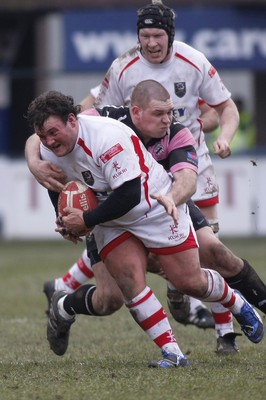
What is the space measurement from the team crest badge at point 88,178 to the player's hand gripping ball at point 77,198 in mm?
31

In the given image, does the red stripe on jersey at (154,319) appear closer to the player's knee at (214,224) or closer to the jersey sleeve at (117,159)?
the jersey sleeve at (117,159)

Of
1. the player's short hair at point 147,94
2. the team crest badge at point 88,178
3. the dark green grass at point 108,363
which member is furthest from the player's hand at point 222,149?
the dark green grass at point 108,363

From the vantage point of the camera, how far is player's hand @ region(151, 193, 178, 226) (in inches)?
284

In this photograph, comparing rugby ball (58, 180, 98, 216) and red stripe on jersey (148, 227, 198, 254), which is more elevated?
rugby ball (58, 180, 98, 216)

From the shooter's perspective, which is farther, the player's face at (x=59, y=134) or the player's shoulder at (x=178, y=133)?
the player's shoulder at (x=178, y=133)

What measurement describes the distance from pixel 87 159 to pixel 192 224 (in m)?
0.96

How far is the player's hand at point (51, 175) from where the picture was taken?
25.0ft

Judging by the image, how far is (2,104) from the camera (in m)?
23.7

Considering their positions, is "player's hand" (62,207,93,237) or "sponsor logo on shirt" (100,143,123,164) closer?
"sponsor logo on shirt" (100,143,123,164)

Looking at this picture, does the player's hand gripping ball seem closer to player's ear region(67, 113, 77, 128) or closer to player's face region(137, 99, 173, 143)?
player's ear region(67, 113, 77, 128)

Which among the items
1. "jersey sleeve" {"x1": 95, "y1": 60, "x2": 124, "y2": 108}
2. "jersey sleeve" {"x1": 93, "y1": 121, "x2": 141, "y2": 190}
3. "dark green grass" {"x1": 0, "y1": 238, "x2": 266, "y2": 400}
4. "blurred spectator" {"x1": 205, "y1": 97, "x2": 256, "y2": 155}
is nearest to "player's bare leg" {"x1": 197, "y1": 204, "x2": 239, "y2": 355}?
"dark green grass" {"x1": 0, "y1": 238, "x2": 266, "y2": 400}

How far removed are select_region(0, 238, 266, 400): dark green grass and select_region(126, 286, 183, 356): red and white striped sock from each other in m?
0.20

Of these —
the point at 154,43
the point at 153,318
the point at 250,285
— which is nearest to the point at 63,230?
the point at 153,318

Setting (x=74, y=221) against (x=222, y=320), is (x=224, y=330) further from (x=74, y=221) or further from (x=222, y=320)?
(x=74, y=221)
